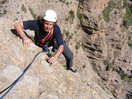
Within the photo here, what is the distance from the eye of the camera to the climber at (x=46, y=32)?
5.39 m

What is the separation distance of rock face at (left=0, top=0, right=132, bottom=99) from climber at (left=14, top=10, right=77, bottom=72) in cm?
Answer: 18

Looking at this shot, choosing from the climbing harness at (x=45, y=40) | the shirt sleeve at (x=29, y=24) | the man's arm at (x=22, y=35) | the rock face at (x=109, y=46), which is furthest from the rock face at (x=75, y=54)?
the climbing harness at (x=45, y=40)

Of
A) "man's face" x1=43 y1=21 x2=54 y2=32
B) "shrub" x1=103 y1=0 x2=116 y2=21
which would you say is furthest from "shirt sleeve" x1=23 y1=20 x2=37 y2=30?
"shrub" x1=103 y1=0 x2=116 y2=21

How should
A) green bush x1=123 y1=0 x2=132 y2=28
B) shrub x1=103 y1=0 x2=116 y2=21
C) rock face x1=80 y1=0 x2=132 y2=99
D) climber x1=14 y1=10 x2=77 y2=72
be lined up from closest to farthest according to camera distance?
climber x1=14 y1=10 x2=77 y2=72, rock face x1=80 y1=0 x2=132 y2=99, shrub x1=103 y1=0 x2=116 y2=21, green bush x1=123 y1=0 x2=132 y2=28

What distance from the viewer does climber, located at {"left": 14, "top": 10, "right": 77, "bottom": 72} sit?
17.7ft

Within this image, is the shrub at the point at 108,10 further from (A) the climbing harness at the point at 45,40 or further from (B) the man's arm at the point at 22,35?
(B) the man's arm at the point at 22,35

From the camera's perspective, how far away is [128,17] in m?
25.4

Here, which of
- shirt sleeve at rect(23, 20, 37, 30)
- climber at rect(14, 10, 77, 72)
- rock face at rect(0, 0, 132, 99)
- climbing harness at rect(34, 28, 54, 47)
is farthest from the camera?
climbing harness at rect(34, 28, 54, 47)

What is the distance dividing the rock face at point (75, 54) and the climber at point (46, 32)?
184 mm

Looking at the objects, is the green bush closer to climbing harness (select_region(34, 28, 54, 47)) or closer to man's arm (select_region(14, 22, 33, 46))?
climbing harness (select_region(34, 28, 54, 47))

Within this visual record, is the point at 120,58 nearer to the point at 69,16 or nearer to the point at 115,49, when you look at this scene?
the point at 115,49

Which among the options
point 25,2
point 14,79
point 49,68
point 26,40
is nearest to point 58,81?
point 49,68

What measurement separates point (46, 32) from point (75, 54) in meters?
16.8

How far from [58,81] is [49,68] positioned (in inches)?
15.9
